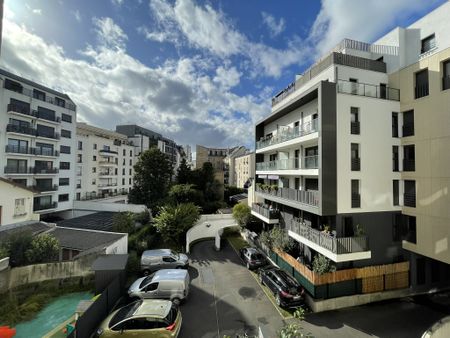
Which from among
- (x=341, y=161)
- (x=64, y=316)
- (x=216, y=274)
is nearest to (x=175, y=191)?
(x=216, y=274)

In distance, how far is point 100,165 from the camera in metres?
44.4

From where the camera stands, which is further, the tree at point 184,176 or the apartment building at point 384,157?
the tree at point 184,176

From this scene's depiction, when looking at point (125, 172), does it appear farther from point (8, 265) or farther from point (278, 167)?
point (278, 167)

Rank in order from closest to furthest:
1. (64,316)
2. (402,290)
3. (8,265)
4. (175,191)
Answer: (64,316) < (402,290) < (8,265) < (175,191)

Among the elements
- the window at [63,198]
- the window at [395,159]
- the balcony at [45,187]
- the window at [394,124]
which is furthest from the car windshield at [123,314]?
the window at [63,198]

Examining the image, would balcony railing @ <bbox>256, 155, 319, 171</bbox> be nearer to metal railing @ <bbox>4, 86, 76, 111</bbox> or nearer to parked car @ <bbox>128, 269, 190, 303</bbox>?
parked car @ <bbox>128, 269, 190, 303</bbox>

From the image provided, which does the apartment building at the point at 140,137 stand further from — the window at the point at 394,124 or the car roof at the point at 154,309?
the window at the point at 394,124

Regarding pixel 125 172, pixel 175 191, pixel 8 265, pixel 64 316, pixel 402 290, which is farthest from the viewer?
pixel 125 172

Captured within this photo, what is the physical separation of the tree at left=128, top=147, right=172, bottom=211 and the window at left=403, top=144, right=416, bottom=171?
30.8m

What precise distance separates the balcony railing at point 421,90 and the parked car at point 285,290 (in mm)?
13989

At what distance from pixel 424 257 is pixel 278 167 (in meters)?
11.3

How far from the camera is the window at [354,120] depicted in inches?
541

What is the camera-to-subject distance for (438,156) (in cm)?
1270

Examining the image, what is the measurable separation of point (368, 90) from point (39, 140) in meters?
41.0
